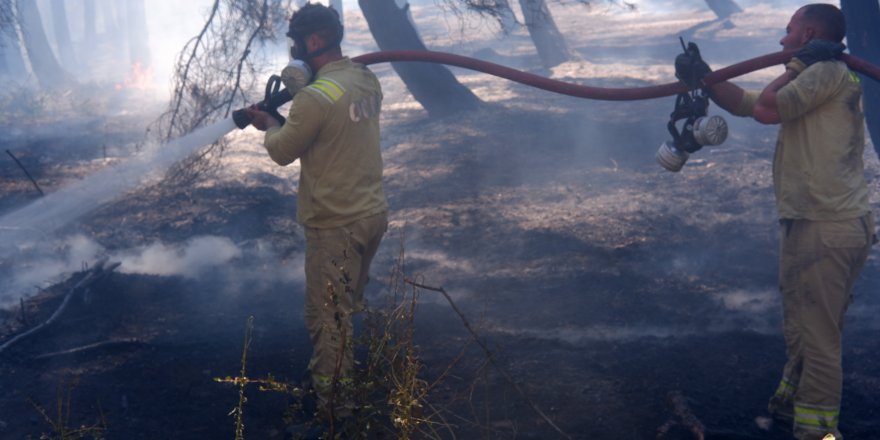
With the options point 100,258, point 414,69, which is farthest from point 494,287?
point 414,69

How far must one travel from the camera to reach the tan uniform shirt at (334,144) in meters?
3.75

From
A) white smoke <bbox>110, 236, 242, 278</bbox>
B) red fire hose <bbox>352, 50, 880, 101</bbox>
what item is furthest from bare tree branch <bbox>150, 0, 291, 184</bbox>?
red fire hose <bbox>352, 50, 880, 101</bbox>

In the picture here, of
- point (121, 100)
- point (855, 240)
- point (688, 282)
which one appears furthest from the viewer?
point (121, 100)

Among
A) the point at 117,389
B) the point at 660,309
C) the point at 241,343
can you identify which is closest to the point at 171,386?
the point at 117,389

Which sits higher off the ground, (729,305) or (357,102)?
(357,102)

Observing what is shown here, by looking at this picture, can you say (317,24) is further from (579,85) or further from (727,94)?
(727,94)

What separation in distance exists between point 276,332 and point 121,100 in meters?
17.1

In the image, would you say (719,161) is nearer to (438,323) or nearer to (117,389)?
(438,323)

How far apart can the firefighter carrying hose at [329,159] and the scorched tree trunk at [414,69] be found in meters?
8.28

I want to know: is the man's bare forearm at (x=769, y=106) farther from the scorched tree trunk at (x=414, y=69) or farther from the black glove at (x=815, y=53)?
the scorched tree trunk at (x=414, y=69)

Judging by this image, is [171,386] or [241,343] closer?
[171,386]

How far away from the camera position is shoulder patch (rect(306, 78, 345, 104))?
374 cm

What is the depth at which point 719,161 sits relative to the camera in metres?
9.94

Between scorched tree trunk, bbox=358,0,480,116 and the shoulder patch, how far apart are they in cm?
849
